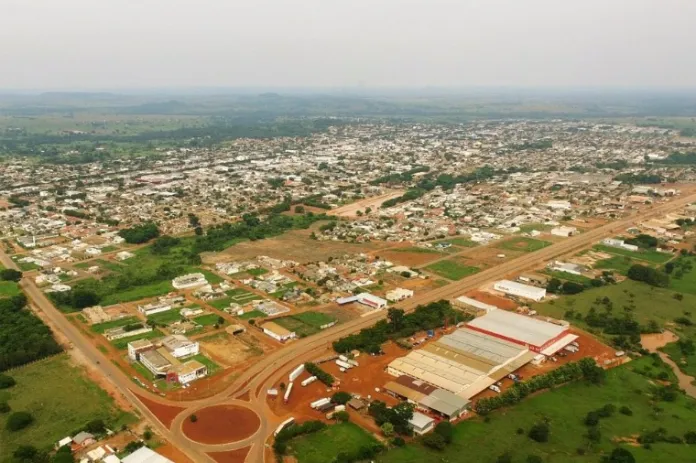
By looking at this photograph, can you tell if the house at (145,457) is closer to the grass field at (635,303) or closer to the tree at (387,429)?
the tree at (387,429)

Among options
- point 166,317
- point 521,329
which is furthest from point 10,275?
point 521,329

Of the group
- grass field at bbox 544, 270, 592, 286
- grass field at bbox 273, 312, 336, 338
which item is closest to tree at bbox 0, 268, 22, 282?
grass field at bbox 273, 312, 336, 338

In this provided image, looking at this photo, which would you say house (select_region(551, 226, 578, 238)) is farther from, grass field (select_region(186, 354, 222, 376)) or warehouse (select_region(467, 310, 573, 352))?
grass field (select_region(186, 354, 222, 376))

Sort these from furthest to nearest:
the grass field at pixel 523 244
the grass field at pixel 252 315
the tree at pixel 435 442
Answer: the grass field at pixel 523 244
the grass field at pixel 252 315
the tree at pixel 435 442

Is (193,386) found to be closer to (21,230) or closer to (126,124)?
(21,230)

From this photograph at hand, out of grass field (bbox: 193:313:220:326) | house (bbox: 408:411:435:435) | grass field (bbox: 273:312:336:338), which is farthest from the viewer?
grass field (bbox: 193:313:220:326)

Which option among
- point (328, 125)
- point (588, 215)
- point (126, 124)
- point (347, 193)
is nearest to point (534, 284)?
point (588, 215)

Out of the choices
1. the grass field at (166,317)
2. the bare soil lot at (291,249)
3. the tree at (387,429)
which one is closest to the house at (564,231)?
the bare soil lot at (291,249)
